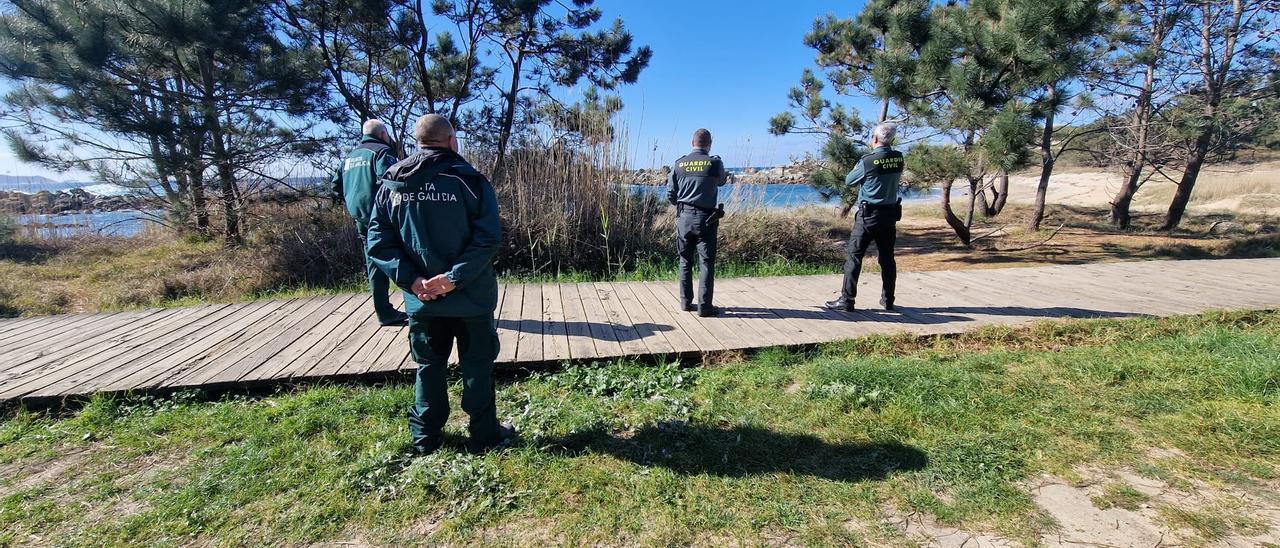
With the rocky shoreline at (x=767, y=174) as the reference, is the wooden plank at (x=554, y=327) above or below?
below

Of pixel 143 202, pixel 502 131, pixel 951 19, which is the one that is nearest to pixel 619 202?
pixel 502 131

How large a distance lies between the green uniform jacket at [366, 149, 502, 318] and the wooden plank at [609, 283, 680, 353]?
5.65 feet

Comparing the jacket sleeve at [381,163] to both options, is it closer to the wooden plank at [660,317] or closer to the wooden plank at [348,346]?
the wooden plank at [348,346]

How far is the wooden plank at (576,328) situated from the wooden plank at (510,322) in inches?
15.0

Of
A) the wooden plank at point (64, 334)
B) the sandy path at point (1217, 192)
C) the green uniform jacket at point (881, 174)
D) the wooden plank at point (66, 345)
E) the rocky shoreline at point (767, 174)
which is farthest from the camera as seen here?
the sandy path at point (1217, 192)

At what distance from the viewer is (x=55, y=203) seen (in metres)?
13.2

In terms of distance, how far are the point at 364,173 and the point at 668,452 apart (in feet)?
9.07

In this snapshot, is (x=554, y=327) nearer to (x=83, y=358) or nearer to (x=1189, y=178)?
(x=83, y=358)

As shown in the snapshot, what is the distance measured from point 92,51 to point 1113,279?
11708 millimetres

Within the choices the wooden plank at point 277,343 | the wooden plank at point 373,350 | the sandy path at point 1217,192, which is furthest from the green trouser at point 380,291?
the sandy path at point 1217,192

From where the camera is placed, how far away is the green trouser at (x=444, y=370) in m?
2.45

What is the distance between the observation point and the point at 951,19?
306 inches

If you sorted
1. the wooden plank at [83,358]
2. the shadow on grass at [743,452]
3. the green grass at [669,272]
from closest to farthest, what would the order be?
the shadow on grass at [743,452] → the wooden plank at [83,358] → the green grass at [669,272]

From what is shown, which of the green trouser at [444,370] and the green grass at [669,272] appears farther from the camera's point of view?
the green grass at [669,272]
